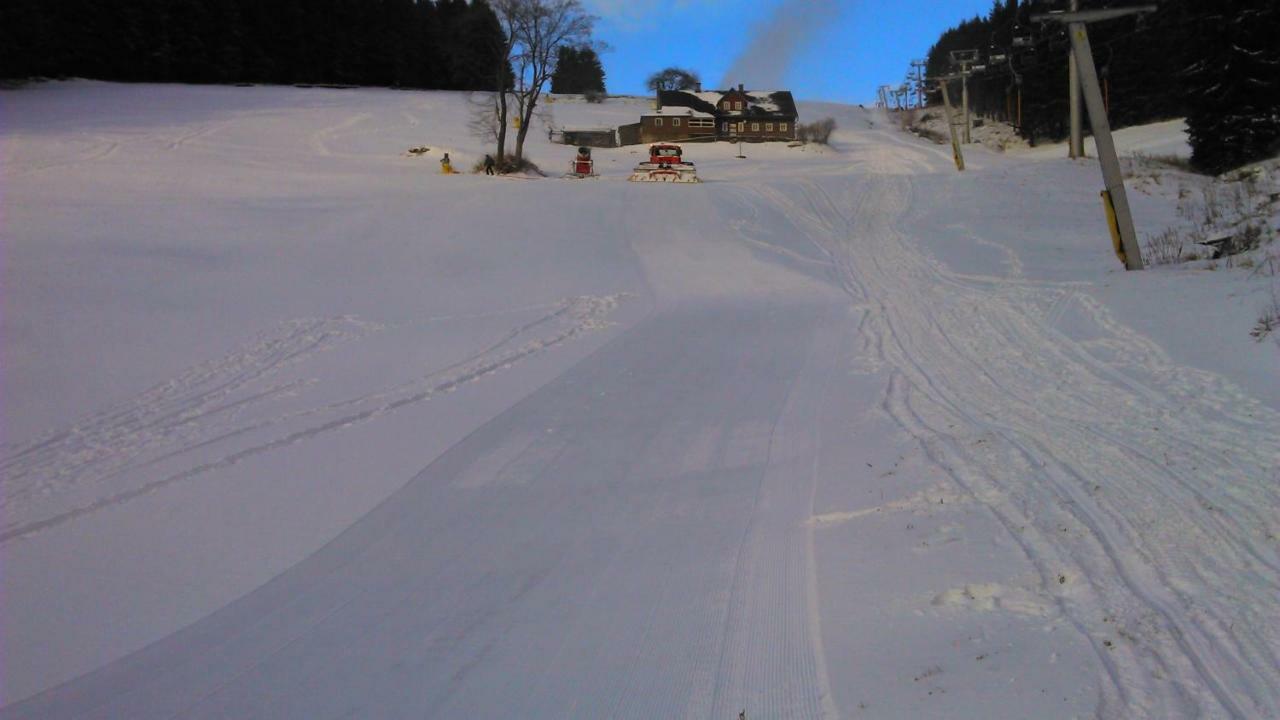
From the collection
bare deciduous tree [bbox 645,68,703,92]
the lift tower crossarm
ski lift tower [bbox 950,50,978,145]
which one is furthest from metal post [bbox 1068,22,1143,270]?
bare deciduous tree [bbox 645,68,703,92]

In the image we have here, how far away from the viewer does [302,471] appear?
744 cm

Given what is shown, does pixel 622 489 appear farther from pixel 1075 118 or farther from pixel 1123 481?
pixel 1075 118

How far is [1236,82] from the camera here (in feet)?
98.2

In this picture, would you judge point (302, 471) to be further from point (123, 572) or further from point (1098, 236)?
point (1098, 236)

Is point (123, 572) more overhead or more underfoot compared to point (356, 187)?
more underfoot

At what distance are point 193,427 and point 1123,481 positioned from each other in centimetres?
821

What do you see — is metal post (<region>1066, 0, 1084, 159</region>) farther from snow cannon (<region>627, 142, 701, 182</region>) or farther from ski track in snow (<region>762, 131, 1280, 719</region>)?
ski track in snow (<region>762, 131, 1280, 719</region>)

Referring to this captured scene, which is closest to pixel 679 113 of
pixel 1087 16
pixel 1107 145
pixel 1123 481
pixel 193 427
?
pixel 1087 16

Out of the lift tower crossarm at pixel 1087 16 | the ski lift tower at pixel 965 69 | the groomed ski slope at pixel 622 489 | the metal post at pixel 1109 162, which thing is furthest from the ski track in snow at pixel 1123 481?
the ski lift tower at pixel 965 69

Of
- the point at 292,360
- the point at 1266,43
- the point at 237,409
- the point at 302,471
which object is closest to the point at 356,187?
the point at 292,360

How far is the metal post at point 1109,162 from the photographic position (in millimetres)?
13500

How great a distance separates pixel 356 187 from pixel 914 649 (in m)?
27.9

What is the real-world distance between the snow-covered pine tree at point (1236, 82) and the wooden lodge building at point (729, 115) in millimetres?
53928

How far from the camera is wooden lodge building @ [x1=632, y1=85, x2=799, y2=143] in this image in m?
A: 83.6
